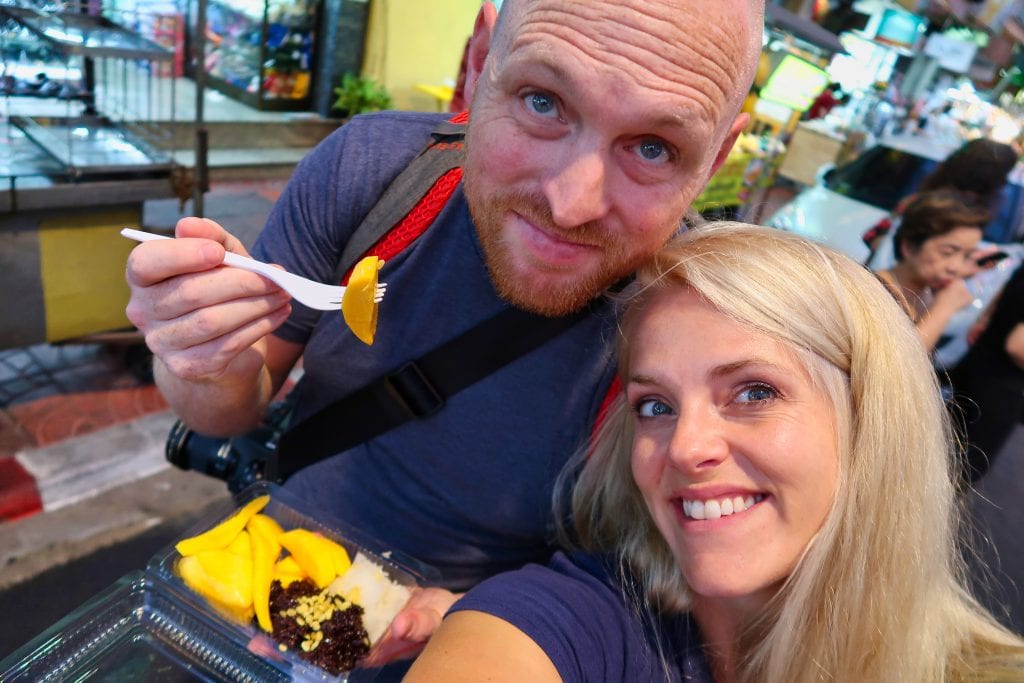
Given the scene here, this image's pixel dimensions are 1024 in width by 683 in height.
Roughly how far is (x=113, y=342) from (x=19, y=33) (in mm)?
1303

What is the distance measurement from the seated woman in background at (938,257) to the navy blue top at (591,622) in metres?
2.30

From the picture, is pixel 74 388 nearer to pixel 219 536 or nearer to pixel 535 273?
pixel 219 536

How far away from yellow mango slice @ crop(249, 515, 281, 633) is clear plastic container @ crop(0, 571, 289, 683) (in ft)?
0.20

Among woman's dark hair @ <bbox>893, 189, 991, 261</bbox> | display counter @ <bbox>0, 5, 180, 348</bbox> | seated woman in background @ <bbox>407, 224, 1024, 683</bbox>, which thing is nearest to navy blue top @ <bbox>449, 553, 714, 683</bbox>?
seated woman in background @ <bbox>407, 224, 1024, 683</bbox>

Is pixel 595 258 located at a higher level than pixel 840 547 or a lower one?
higher

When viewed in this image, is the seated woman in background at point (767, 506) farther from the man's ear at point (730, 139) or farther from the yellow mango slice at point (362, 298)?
the yellow mango slice at point (362, 298)

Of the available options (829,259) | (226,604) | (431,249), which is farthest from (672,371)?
(226,604)

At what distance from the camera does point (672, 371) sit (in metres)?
1.17

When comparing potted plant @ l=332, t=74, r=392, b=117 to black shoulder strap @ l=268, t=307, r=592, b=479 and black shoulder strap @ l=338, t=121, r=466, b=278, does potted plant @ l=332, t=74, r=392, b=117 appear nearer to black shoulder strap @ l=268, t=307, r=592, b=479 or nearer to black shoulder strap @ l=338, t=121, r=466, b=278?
black shoulder strap @ l=338, t=121, r=466, b=278

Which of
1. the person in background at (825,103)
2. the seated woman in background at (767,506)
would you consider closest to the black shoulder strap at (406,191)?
the seated woman in background at (767,506)

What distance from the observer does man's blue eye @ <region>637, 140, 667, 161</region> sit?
1129 mm

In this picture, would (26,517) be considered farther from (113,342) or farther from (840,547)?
(840,547)

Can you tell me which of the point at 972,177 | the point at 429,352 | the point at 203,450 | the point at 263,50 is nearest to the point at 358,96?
the point at 263,50

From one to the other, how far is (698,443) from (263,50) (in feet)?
19.5
